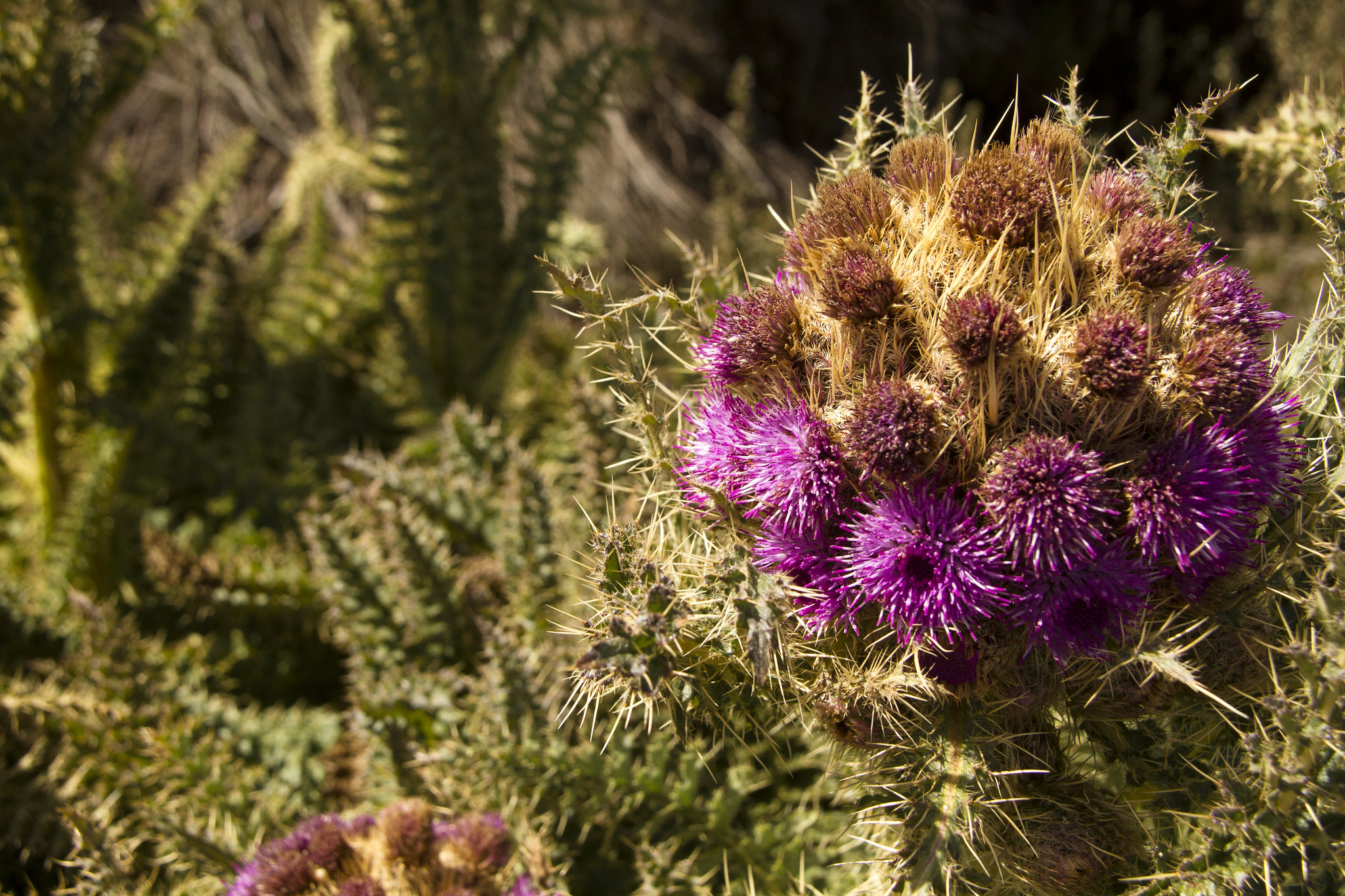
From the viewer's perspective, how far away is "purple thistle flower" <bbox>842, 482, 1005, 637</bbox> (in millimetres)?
866

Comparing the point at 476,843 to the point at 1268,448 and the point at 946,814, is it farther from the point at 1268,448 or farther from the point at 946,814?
the point at 1268,448

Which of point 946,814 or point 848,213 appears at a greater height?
point 848,213

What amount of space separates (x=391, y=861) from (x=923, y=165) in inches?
49.4

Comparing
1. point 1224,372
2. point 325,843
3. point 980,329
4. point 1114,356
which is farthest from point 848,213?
point 325,843

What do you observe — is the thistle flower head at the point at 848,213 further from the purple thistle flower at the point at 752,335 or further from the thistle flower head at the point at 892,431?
the thistle flower head at the point at 892,431

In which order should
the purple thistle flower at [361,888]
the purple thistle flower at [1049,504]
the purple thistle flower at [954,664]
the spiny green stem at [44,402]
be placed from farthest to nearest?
the spiny green stem at [44,402] → the purple thistle flower at [361,888] → the purple thistle flower at [954,664] → the purple thistle flower at [1049,504]

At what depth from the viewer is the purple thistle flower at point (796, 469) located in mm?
945

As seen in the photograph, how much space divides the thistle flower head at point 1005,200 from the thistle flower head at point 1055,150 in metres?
0.03

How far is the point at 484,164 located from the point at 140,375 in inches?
47.3

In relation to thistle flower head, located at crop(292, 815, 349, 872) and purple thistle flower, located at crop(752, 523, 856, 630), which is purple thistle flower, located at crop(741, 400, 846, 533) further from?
thistle flower head, located at crop(292, 815, 349, 872)

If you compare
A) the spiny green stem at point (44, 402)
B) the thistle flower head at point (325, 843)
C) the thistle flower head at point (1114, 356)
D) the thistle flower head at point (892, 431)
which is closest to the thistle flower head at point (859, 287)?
the thistle flower head at point (892, 431)

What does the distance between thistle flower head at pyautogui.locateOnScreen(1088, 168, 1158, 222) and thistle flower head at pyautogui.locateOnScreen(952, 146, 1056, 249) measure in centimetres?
7

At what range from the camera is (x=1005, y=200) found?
0.96 metres

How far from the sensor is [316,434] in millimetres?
2672
